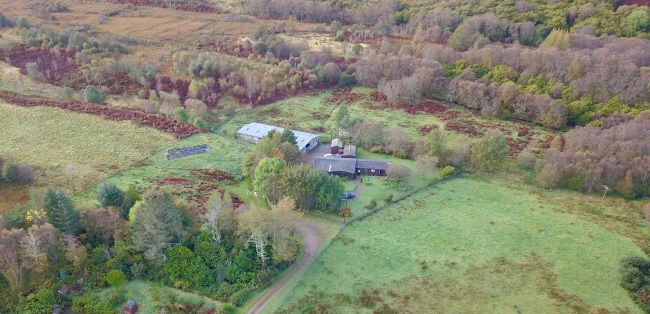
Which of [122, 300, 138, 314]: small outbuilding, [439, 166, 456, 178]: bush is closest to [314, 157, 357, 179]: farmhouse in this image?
[439, 166, 456, 178]: bush

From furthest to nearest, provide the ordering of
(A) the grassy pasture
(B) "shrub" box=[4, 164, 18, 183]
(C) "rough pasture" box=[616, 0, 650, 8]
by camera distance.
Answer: (C) "rough pasture" box=[616, 0, 650, 8]
(A) the grassy pasture
(B) "shrub" box=[4, 164, 18, 183]

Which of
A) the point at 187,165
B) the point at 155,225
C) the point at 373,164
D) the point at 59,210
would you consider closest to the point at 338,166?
the point at 373,164

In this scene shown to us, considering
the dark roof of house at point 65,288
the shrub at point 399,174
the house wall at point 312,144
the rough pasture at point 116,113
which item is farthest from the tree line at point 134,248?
the rough pasture at point 116,113

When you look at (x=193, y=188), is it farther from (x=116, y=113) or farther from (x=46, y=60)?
(x=46, y=60)

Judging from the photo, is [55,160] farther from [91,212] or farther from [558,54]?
[558,54]

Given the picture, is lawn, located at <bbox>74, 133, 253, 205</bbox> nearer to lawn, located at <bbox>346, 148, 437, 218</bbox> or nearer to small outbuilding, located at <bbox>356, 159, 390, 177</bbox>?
lawn, located at <bbox>346, 148, 437, 218</bbox>

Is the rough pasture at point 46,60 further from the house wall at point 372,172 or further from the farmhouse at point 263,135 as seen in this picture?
the house wall at point 372,172
